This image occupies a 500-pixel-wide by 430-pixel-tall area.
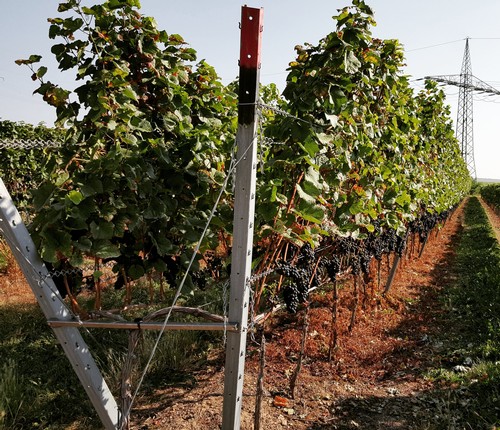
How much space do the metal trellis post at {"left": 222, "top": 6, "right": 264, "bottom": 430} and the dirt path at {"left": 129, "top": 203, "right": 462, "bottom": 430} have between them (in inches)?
51.8

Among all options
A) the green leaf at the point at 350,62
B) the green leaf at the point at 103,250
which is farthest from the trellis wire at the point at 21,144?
the green leaf at the point at 350,62

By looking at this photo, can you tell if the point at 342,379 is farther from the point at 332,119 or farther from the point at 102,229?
the point at 102,229

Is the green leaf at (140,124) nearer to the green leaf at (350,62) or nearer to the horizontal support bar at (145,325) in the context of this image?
the horizontal support bar at (145,325)

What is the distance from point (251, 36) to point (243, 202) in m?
0.77

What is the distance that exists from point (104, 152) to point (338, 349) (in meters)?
3.56

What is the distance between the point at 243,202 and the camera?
2.08m

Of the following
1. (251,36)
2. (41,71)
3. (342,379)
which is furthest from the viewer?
(342,379)

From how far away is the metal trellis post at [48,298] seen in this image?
6.46 feet

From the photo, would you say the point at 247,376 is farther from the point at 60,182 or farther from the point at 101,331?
the point at 60,182

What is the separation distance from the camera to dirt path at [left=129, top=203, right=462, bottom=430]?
3.48 metres

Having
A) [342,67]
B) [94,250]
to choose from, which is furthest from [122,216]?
[342,67]

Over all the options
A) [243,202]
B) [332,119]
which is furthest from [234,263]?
[332,119]

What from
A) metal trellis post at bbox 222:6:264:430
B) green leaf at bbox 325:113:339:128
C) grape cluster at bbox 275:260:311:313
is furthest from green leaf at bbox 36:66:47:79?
grape cluster at bbox 275:260:311:313

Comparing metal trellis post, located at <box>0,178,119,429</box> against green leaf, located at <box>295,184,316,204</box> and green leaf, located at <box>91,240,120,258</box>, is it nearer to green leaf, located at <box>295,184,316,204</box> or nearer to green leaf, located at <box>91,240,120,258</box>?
green leaf, located at <box>91,240,120,258</box>
